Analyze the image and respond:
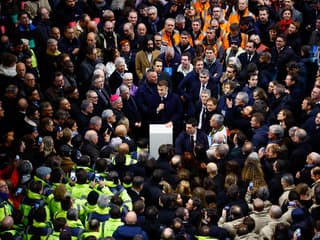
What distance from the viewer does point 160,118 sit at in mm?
23328

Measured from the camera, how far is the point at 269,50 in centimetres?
2470

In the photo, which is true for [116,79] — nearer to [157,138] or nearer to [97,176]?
[157,138]

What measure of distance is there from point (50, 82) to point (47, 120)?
92.1 inches

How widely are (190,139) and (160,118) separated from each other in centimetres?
135

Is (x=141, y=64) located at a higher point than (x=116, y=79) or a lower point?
higher

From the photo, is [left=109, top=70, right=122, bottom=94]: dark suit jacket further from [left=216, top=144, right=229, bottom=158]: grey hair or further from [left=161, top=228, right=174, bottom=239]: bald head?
[left=161, top=228, right=174, bottom=239]: bald head

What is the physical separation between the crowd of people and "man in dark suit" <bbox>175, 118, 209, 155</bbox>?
0.07 feet

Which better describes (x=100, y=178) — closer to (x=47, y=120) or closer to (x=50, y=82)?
(x=47, y=120)

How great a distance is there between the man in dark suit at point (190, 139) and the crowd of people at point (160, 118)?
2 centimetres

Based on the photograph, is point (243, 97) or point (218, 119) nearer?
point (218, 119)

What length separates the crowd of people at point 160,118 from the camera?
760 inches

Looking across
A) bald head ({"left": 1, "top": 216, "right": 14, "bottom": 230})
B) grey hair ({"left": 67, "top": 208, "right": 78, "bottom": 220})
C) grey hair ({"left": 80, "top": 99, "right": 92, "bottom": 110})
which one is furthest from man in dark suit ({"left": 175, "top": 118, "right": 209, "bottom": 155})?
bald head ({"left": 1, "top": 216, "right": 14, "bottom": 230})

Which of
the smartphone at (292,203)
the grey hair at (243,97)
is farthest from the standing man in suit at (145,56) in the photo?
the smartphone at (292,203)

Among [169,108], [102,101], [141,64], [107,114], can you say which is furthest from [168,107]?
[141,64]
